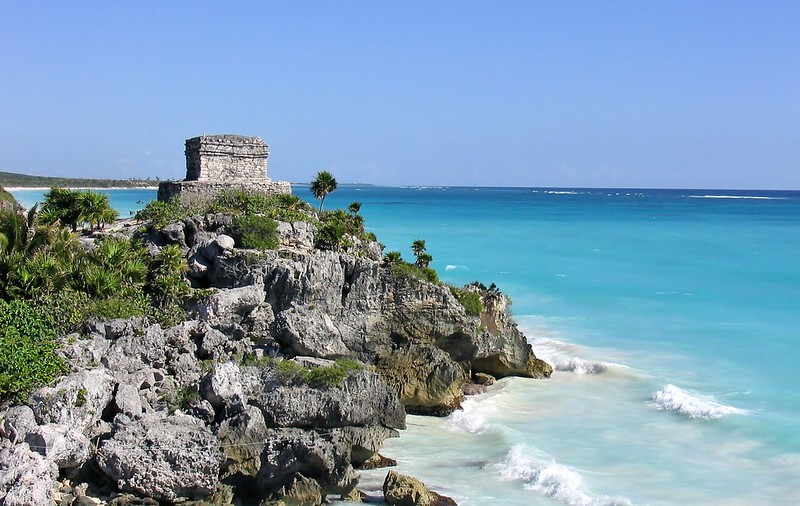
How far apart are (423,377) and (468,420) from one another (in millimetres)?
1556

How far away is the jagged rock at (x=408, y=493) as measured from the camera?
464 inches

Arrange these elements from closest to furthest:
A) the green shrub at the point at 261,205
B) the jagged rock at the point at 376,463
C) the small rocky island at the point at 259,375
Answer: the small rocky island at the point at 259,375
the jagged rock at the point at 376,463
the green shrub at the point at 261,205

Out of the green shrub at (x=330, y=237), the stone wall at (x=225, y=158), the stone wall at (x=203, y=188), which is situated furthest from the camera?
the stone wall at (x=225, y=158)

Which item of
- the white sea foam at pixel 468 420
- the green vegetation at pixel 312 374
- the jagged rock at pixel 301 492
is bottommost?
the jagged rock at pixel 301 492

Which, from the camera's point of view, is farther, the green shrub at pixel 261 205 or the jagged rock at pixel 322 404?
the green shrub at pixel 261 205

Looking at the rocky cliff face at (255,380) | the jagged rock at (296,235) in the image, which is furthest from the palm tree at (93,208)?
the jagged rock at (296,235)

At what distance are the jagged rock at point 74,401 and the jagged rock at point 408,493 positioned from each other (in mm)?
5093

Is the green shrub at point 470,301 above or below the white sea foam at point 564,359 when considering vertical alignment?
above

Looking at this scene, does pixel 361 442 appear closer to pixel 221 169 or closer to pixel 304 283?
pixel 304 283

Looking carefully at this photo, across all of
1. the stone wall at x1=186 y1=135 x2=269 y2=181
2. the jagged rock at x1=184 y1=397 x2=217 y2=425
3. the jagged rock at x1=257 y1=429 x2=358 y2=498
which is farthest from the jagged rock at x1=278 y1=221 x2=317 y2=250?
the jagged rock at x1=257 y1=429 x2=358 y2=498

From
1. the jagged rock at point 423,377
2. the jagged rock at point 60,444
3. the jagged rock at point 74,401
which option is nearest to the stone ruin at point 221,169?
the jagged rock at point 423,377

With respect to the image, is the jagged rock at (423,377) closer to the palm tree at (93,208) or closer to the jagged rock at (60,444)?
the jagged rock at (60,444)

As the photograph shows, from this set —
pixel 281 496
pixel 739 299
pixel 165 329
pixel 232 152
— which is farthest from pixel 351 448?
pixel 739 299

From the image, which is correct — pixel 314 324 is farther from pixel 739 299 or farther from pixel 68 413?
pixel 739 299
